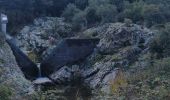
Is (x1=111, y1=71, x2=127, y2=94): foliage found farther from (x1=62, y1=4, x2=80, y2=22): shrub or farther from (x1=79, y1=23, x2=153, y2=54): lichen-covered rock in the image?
(x1=62, y1=4, x2=80, y2=22): shrub

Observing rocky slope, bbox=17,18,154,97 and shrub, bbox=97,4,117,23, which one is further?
shrub, bbox=97,4,117,23

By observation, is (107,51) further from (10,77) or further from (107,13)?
(10,77)

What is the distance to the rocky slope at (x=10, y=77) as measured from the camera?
1207 cm

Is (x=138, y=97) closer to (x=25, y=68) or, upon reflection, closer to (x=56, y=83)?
(x=56, y=83)

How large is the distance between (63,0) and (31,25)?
444 cm

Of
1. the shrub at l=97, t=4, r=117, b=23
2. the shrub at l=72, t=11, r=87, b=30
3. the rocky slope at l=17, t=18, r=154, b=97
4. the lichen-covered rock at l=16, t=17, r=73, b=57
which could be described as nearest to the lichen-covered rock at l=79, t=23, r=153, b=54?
the rocky slope at l=17, t=18, r=154, b=97

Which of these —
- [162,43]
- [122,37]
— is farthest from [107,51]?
[162,43]

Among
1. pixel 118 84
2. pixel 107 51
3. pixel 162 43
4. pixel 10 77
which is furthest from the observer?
pixel 107 51

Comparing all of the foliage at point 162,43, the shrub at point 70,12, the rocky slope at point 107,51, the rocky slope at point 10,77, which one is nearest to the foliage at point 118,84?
the rocky slope at point 107,51

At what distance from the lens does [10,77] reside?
1855cm

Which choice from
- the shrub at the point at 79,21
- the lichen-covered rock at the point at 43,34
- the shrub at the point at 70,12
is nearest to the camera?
the lichen-covered rock at the point at 43,34

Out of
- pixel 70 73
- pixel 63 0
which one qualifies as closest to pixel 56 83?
pixel 70 73

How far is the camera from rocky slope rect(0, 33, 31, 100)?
12072 millimetres

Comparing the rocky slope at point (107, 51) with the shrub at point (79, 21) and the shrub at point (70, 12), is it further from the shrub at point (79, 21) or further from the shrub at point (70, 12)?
the shrub at point (70, 12)
